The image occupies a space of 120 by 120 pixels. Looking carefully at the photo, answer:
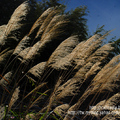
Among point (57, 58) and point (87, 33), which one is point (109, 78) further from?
point (87, 33)

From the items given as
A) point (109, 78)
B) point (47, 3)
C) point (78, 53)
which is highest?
point (47, 3)

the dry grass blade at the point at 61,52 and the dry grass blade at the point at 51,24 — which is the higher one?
the dry grass blade at the point at 51,24

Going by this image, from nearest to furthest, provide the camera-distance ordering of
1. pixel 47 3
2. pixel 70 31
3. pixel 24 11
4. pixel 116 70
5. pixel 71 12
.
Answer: pixel 116 70, pixel 24 11, pixel 70 31, pixel 71 12, pixel 47 3

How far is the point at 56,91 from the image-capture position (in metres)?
2.05

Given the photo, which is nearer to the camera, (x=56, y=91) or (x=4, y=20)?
(x=56, y=91)

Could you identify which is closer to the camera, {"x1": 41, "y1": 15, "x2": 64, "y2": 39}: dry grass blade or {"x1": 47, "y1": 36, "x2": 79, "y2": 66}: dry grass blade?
{"x1": 47, "y1": 36, "x2": 79, "y2": 66}: dry grass blade

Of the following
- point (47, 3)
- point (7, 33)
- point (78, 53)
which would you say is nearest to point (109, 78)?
point (78, 53)

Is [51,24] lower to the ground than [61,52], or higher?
higher

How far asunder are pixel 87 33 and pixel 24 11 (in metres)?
6.25

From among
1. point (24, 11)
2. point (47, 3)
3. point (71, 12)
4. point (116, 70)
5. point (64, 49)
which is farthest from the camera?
point (47, 3)

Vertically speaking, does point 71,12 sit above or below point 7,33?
above

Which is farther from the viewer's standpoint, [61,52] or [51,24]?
[51,24]

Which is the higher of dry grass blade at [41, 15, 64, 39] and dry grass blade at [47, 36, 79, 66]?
dry grass blade at [41, 15, 64, 39]

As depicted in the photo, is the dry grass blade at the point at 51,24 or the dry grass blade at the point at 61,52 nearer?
the dry grass blade at the point at 61,52
